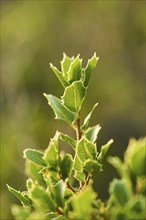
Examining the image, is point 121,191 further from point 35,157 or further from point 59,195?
point 35,157

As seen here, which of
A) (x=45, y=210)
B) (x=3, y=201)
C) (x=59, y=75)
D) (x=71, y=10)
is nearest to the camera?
(x=45, y=210)

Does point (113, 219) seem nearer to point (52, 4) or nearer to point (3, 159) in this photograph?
point (3, 159)

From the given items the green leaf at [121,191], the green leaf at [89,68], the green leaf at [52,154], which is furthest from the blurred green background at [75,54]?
the green leaf at [121,191]

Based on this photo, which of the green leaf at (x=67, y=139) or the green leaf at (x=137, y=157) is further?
the green leaf at (x=67, y=139)

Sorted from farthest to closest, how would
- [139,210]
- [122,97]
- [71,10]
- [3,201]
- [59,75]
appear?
[71,10]
[122,97]
[3,201]
[59,75]
[139,210]

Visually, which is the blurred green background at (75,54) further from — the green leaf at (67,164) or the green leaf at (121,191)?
the green leaf at (121,191)

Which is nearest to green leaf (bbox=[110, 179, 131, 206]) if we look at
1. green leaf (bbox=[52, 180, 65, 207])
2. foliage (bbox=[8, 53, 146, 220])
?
foliage (bbox=[8, 53, 146, 220])

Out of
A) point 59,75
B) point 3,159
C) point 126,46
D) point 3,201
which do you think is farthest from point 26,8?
point 59,75
